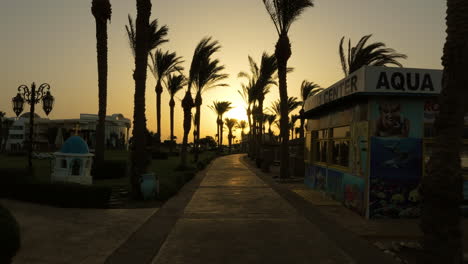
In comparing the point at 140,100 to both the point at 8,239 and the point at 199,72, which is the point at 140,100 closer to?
the point at 8,239

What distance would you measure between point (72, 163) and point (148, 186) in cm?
391

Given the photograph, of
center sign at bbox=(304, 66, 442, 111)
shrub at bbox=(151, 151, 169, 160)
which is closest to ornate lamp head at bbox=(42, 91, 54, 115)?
center sign at bbox=(304, 66, 442, 111)

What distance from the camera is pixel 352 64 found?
23.1 meters

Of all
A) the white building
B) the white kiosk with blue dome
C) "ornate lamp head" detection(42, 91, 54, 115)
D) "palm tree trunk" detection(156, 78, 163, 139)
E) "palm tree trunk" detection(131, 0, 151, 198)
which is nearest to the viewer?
"palm tree trunk" detection(131, 0, 151, 198)

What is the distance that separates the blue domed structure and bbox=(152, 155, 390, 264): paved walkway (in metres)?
5.62

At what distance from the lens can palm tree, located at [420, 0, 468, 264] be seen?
17.0ft

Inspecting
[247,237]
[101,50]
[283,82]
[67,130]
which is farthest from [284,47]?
[67,130]

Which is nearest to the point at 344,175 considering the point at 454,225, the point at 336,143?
the point at 336,143

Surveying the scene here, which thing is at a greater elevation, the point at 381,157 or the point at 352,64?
the point at 352,64

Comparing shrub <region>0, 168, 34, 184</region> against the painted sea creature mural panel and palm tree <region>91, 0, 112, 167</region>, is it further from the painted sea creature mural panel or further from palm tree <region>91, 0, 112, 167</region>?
the painted sea creature mural panel

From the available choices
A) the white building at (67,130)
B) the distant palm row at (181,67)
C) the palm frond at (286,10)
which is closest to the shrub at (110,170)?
the distant palm row at (181,67)

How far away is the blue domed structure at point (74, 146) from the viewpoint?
48.2 ft

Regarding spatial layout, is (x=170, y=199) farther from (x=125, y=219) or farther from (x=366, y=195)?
(x=366, y=195)

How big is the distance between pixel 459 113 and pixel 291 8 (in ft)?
60.1
